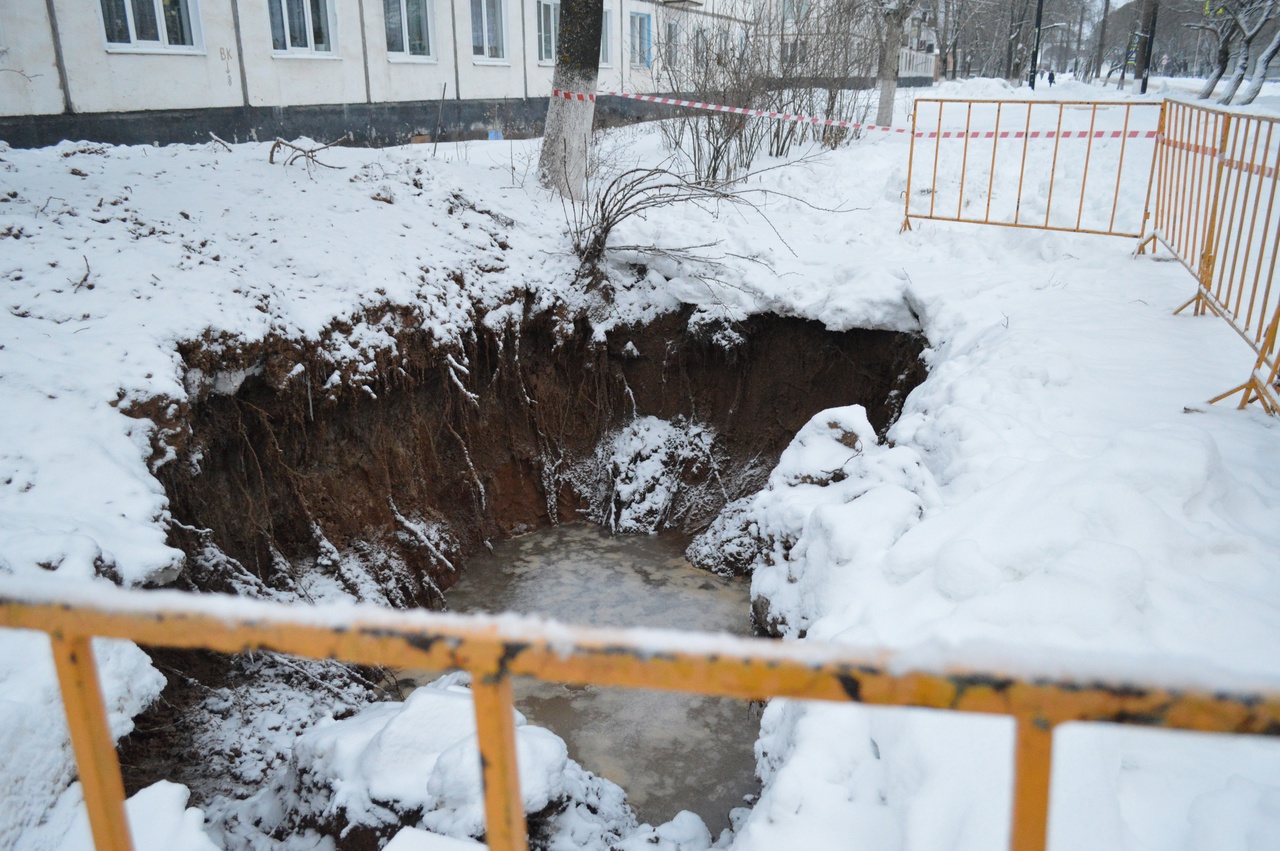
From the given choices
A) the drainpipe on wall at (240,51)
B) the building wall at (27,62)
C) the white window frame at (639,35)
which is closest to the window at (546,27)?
the white window frame at (639,35)

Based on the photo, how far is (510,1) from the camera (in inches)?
686

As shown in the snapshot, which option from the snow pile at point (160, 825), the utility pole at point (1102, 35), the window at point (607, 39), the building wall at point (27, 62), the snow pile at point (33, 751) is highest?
the utility pole at point (1102, 35)

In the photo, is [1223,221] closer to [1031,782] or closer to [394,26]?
[1031,782]

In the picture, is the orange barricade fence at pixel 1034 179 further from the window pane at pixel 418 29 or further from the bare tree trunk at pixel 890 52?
the window pane at pixel 418 29

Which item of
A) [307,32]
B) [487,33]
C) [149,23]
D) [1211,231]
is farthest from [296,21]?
[1211,231]

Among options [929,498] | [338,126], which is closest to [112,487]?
[929,498]

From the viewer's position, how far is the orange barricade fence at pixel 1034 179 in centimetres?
831

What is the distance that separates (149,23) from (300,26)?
8.43 feet

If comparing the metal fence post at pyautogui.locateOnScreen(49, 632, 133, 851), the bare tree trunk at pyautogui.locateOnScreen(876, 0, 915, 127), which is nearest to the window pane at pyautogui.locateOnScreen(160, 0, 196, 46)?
the bare tree trunk at pyautogui.locateOnScreen(876, 0, 915, 127)

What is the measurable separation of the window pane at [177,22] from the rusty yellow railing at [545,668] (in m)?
12.9

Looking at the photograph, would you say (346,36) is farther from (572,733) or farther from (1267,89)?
(1267,89)

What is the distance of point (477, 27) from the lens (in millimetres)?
16922

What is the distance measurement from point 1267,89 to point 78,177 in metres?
33.2

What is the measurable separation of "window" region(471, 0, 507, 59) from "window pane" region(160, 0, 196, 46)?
607 cm
